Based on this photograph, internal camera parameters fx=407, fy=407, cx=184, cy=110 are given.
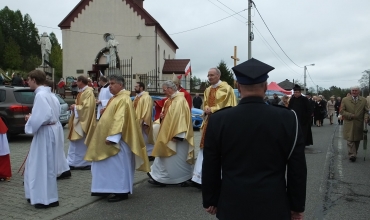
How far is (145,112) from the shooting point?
370 inches

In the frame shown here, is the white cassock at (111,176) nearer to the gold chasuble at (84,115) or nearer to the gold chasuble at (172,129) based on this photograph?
the gold chasuble at (172,129)

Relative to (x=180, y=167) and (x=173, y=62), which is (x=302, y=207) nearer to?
(x=180, y=167)

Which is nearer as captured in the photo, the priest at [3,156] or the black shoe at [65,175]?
the priest at [3,156]

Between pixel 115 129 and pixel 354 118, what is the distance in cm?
659

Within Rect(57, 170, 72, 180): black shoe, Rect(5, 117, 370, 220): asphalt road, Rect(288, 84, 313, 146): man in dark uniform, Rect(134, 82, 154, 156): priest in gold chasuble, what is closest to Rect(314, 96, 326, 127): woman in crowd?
Rect(288, 84, 313, 146): man in dark uniform

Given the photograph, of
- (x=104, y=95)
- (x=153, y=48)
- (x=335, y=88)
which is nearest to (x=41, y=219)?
(x=104, y=95)

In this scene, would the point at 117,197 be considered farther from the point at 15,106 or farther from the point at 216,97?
the point at 15,106

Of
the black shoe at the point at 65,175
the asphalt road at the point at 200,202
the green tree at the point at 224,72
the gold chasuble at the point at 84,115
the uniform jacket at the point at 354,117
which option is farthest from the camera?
the green tree at the point at 224,72

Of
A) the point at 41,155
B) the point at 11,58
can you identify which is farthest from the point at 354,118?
the point at 11,58

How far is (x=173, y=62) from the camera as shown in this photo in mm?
42344

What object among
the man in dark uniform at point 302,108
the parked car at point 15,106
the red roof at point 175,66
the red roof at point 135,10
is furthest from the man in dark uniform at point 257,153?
the red roof at point 175,66

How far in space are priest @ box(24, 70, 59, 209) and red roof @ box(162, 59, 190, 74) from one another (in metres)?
35.2

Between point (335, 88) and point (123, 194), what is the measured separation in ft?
316

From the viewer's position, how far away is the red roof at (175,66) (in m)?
41.2
